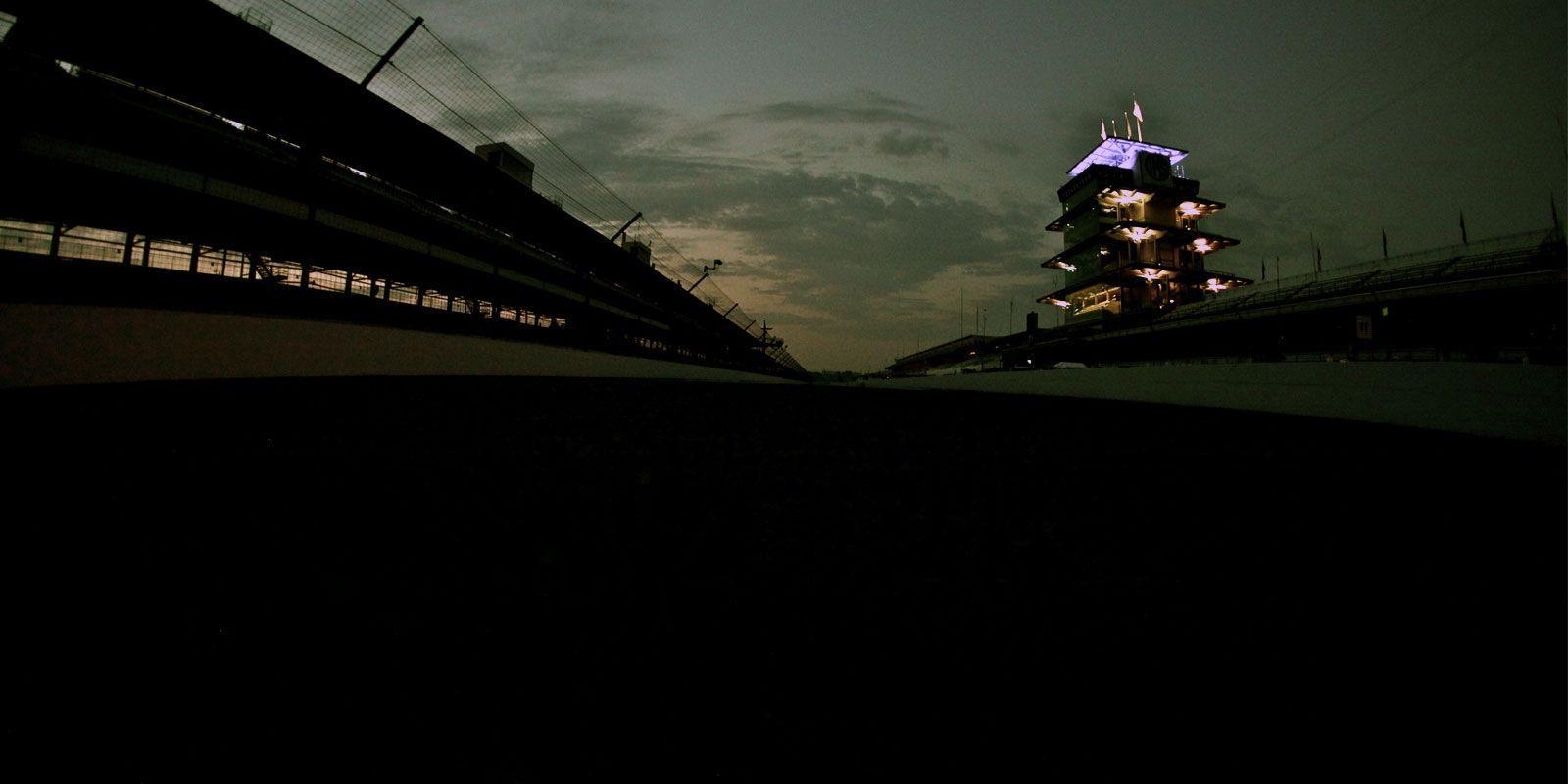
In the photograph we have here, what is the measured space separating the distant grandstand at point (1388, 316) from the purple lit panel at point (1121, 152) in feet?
65.0

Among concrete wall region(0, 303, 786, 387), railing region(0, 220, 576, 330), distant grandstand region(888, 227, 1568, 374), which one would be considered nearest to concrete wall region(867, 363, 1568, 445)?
distant grandstand region(888, 227, 1568, 374)

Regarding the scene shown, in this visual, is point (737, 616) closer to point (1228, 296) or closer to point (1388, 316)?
point (1388, 316)

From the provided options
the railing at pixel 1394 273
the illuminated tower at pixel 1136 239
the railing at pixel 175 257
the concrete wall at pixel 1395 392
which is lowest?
the concrete wall at pixel 1395 392

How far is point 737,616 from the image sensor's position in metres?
1.73

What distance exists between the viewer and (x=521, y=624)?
1.63 meters

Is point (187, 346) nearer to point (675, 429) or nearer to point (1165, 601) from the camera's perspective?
point (675, 429)

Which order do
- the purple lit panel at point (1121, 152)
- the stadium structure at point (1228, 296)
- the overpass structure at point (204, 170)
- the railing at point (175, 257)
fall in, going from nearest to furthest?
the overpass structure at point (204, 170) → the railing at point (175, 257) → the stadium structure at point (1228, 296) → the purple lit panel at point (1121, 152)

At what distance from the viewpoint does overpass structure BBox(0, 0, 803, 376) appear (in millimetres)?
5055

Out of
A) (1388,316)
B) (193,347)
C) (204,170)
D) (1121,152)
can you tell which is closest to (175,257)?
(204,170)

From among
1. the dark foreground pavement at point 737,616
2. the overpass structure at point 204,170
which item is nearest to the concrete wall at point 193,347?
the overpass structure at point 204,170

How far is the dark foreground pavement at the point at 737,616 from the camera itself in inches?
47.4

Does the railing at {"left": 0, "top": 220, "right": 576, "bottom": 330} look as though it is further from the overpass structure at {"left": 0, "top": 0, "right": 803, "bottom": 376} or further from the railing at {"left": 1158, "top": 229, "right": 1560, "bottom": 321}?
the railing at {"left": 1158, "top": 229, "right": 1560, "bottom": 321}

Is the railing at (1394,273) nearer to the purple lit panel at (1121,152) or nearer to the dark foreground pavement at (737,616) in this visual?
the purple lit panel at (1121,152)

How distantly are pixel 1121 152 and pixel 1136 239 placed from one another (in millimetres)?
8991
